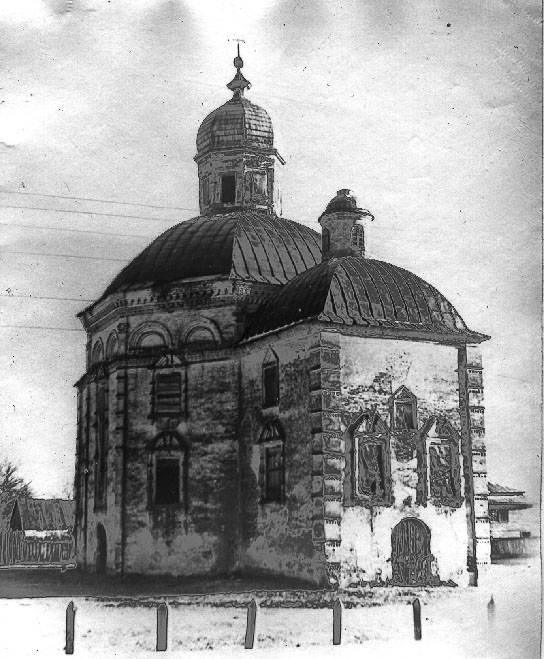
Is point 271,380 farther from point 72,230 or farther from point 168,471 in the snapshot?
point 72,230

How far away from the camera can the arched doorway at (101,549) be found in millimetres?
20731

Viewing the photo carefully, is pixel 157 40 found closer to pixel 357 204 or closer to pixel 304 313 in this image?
pixel 357 204

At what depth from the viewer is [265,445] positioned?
19578 millimetres

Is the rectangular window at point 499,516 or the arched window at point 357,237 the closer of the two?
the rectangular window at point 499,516

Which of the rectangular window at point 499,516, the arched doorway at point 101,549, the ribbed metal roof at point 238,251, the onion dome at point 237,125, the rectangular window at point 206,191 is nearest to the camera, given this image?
the onion dome at point 237,125

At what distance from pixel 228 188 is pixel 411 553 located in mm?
7643

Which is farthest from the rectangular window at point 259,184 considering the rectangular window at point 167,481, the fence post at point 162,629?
the fence post at point 162,629

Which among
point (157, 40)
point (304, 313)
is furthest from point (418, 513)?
point (157, 40)

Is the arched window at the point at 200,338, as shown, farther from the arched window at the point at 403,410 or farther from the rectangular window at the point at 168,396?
the arched window at the point at 403,410

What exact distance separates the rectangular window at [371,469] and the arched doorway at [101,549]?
4.75 meters

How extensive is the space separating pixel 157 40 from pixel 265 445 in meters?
6.40

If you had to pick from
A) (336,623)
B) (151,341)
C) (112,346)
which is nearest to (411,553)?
(336,623)

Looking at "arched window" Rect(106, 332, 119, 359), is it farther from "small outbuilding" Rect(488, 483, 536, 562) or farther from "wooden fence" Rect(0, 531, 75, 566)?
"small outbuilding" Rect(488, 483, 536, 562)

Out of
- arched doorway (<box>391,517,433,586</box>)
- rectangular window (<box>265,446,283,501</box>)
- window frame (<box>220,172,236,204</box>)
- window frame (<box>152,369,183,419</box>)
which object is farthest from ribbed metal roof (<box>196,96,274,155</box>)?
arched doorway (<box>391,517,433,586</box>)
